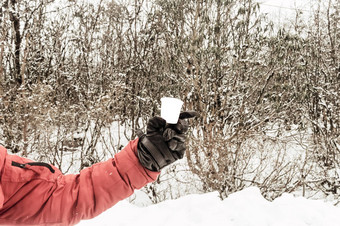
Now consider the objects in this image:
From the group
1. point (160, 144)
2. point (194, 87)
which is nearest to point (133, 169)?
point (160, 144)

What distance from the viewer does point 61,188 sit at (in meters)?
1.35

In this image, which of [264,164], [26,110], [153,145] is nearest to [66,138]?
[26,110]

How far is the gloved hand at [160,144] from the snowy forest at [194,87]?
494 cm

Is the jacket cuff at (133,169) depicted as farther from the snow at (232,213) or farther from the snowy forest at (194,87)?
the snowy forest at (194,87)

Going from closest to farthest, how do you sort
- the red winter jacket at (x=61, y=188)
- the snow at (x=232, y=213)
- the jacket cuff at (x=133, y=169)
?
the red winter jacket at (x=61, y=188) < the jacket cuff at (x=133, y=169) < the snow at (x=232, y=213)

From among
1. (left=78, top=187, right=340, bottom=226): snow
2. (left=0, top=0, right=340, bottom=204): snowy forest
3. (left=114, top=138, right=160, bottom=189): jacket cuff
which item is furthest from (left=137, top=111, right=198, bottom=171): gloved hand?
(left=0, top=0, right=340, bottom=204): snowy forest

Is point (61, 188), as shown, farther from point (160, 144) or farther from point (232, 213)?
point (232, 213)

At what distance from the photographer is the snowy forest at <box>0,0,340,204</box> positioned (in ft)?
21.3

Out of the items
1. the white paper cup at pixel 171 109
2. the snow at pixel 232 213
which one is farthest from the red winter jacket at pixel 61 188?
the snow at pixel 232 213

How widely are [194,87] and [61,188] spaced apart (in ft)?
21.0

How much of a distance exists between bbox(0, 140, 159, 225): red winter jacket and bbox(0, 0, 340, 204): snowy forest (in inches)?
197

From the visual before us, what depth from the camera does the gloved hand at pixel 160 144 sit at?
4.41 ft

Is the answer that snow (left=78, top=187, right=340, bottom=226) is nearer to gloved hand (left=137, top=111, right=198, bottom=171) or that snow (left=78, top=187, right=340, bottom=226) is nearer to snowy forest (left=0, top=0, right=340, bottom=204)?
gloved hand (left=137, top=111, right=198, bottom=171)

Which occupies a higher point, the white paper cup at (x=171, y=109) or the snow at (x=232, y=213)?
the white paper cup at (x=171, y=109)
